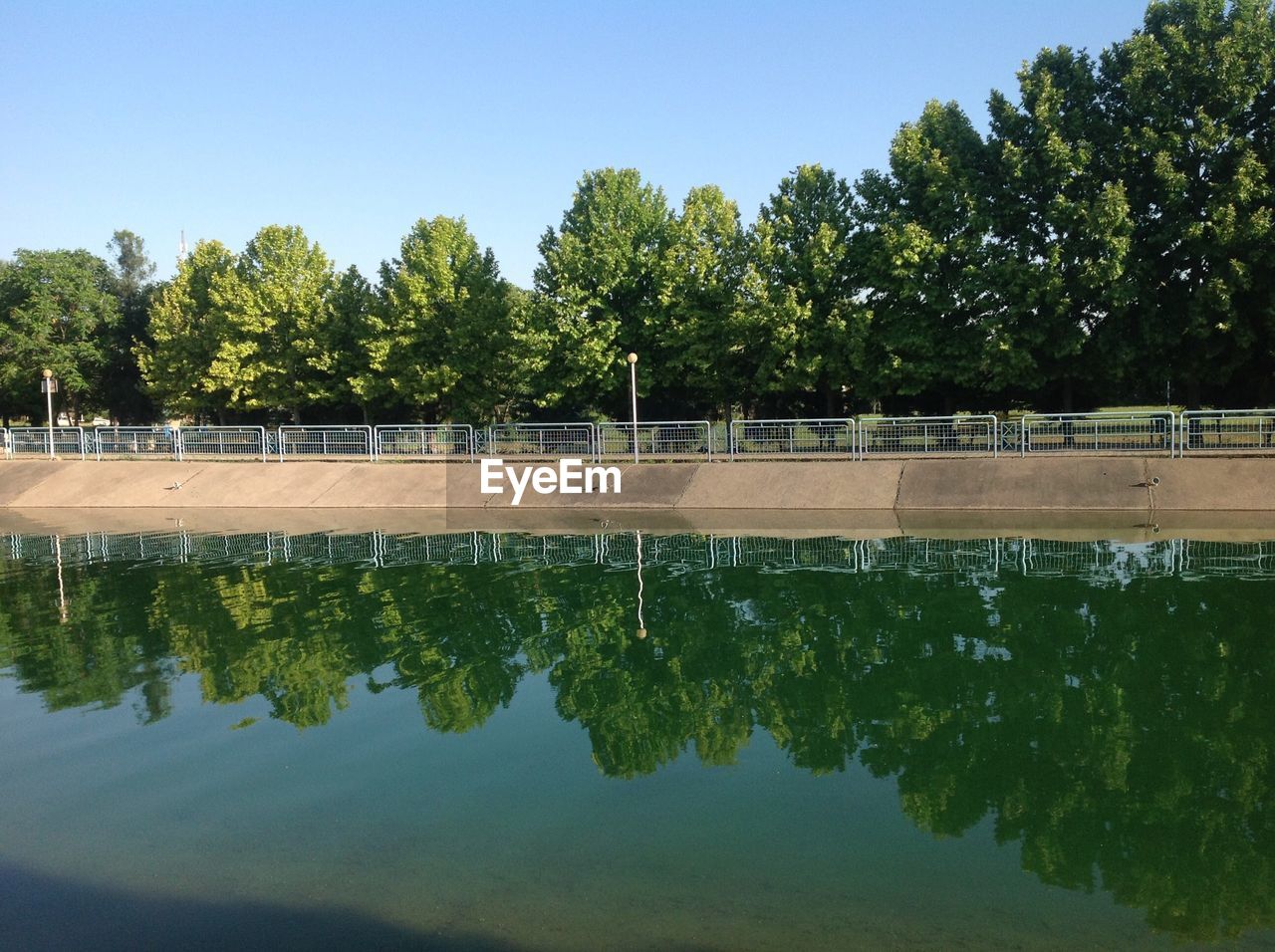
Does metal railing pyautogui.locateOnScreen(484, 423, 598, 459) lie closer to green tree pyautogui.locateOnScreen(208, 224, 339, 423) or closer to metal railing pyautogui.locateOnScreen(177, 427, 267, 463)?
metal railing pyautogui.locateOnScreen(177, 427, 267, 463)

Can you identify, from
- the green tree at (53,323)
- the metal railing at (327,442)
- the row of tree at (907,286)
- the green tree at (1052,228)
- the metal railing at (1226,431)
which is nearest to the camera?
the metal railing at (1226,431)

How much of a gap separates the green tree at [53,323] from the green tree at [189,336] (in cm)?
438

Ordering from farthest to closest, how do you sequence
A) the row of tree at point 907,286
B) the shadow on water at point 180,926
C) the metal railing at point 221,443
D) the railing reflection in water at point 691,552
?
the metal railing at point 221,443, the row of tree at point 907,286, the railing reflection in water at point 691,552, the shadow on water at point 180,926

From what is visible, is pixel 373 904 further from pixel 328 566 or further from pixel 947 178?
pixel 947 178

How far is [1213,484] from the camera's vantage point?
20.5m

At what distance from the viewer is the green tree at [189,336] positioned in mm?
42375

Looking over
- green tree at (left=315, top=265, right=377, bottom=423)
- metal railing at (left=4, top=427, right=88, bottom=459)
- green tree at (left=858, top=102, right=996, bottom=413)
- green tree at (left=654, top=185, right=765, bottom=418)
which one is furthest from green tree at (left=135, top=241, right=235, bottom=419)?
green tree at (left=858, top=102, right=996, bottom=413)

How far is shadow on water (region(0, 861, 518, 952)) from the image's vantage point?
4699 millimetres

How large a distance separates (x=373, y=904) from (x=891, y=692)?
4.90 m

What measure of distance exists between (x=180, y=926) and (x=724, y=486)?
2013 centimetres

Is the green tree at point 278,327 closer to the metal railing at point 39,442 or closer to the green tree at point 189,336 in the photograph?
the green tree at point 189,336

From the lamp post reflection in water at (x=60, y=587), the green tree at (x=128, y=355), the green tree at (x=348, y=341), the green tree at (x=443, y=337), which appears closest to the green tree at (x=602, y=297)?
the green tree at (x=443, y=337)

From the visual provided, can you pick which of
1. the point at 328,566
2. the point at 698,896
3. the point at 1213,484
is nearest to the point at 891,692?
the point at 698,896

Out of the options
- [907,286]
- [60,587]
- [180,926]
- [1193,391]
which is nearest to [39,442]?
[60,587]
